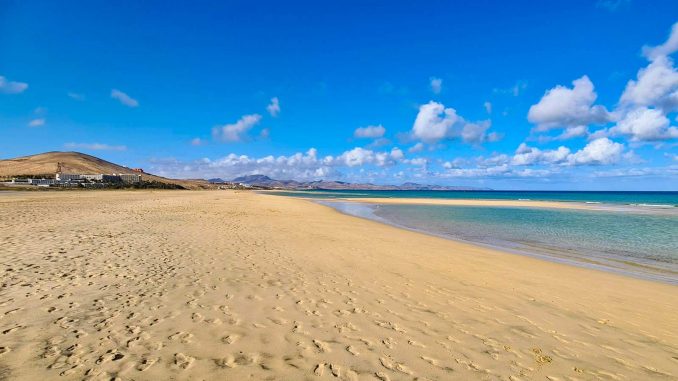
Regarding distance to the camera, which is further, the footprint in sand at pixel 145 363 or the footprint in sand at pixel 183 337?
the footprint in sand at pixel 183 337

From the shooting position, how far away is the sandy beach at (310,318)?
4.65 m

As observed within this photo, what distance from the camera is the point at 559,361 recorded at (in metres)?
5.28

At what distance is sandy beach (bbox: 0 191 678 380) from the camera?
465 centimetres

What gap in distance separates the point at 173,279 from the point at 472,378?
24.1 ft

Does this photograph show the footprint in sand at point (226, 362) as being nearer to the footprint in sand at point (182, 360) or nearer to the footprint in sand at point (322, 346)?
the footprint in sand at point (182, 360)

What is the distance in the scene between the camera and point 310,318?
6.40m

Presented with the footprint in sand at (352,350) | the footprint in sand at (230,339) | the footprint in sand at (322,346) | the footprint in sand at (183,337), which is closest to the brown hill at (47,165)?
the footprint in sand at (183,337)

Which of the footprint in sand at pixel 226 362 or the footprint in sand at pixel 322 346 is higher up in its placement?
the footprint in sand at pixel 226 362

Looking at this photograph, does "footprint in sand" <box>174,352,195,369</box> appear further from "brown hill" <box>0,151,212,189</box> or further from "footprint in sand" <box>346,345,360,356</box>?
"brown hill" <box>0,151,212,189</box>

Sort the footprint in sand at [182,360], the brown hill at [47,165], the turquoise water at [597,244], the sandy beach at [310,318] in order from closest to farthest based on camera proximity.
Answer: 1. the footprint in sand at [182,360]
2. the sandy beach at [310,318]
3. the turquoise water at [597,244]
4. the brown hill at [47,165]

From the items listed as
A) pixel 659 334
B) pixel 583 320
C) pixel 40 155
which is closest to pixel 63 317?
pixel 583 320

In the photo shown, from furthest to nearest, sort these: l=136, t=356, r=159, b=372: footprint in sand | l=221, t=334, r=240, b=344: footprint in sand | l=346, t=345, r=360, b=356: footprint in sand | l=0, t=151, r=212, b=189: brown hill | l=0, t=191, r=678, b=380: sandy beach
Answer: l=0, t=151, r=212, b=189: brown hill < l=221, t=334, r=240, b=344: footprint in sand < l=346, t=345, r=360, b=356: footprint in sand < l=0, t=191, r=678, b=380: sandy beach < l=136, t=356, r=159, b=372: footprint in sand

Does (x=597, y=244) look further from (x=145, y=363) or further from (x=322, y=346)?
(x=145, y=363)

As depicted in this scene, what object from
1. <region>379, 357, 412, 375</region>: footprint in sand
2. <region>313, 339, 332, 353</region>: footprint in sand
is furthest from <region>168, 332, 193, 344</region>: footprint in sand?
<region>379, 357, 412, 375</region>: footprint in sand
